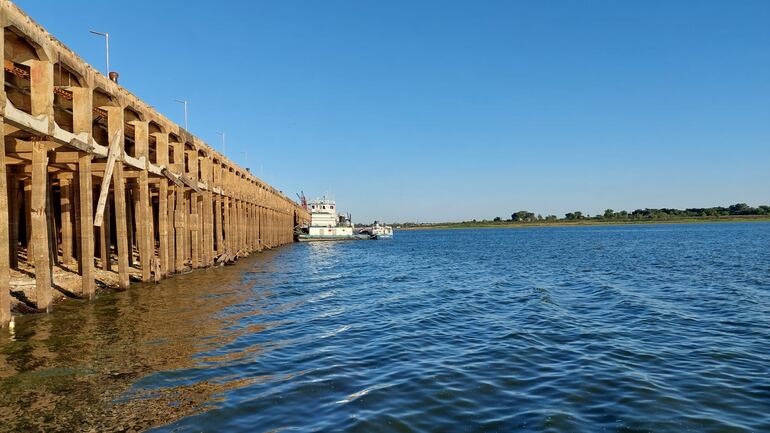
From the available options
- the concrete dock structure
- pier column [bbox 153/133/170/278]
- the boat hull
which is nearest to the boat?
the boat hull

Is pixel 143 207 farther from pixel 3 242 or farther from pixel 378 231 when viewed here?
pixel 378 231

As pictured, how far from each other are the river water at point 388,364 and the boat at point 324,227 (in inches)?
2705

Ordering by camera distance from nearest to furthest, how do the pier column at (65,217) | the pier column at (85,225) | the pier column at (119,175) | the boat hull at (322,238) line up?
the pier column at (85,225) → the pier column at (119,175) → the pier column at (65,217) → the boat hull at (322,238)

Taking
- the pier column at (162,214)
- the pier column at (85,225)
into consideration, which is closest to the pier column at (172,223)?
the pier column at (162,214)

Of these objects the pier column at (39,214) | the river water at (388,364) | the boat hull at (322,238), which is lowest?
the river water at (388,364)

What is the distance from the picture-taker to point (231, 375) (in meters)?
8.96

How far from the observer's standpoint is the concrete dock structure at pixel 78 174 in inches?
522

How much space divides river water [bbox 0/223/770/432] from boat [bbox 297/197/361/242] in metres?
68.7

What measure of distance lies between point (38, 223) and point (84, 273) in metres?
3.80

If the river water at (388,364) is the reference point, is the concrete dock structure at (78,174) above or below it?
above

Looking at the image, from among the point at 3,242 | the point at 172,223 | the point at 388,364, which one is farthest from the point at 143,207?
the point at 388,364

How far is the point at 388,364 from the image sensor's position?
32.9ft

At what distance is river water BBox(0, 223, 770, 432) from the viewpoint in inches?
273

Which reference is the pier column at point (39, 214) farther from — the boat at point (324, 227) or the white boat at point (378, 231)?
the white boat at point (378, 231)
